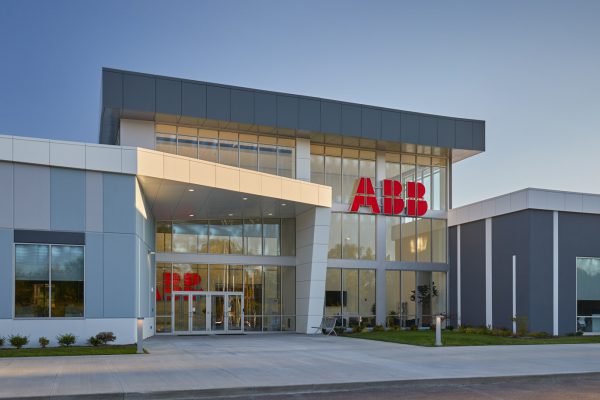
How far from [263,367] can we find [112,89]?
18824 millimetres

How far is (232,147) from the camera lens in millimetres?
33688

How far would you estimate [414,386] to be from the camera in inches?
512

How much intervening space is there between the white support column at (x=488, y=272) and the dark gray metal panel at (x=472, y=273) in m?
0.37

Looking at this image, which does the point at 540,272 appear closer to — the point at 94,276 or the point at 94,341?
the point at 94,276

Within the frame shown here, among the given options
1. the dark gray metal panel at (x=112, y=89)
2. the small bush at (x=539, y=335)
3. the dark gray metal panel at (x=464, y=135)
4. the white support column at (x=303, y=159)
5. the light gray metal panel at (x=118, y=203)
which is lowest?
the small bush at (x=539, y=335)

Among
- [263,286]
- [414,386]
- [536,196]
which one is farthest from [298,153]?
[414,386]

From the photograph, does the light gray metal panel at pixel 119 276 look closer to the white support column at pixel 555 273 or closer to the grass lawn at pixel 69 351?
the grass lawn at pixel 69 351

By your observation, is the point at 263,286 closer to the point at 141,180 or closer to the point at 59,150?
the point at 141,180

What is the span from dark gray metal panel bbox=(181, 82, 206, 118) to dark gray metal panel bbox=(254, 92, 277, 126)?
2754 millimetres

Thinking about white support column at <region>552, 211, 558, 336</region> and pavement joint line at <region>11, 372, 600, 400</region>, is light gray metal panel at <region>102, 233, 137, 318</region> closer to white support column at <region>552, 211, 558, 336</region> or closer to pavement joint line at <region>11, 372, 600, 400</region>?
pavement joint line at <region>11, 372, 600, 400</region>

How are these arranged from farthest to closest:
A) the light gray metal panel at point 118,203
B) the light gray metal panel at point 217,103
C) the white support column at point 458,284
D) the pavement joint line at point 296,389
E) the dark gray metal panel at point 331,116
A: the white support column at point 458,284
the dark gray metal panel at point 331,116
the light gray metal panel at point 217,103
the light gray metal panel at point 118,203
the pavement joint line at point 296,389

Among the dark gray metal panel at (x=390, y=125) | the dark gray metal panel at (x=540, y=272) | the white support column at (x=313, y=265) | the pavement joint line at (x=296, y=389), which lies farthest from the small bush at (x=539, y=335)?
the pavement joint line at (x=296, y=389)

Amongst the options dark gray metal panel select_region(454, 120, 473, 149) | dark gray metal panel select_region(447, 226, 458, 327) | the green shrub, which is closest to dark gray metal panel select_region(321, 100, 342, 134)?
dark gray metal panel select_region(454, 120, 473, 149)

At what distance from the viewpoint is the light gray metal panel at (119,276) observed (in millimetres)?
20625
